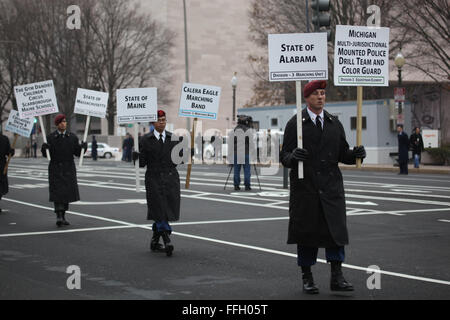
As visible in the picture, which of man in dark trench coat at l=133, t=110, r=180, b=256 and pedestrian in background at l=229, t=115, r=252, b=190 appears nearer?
man in dark trench coat at l=133, t=110, r=180, b=256

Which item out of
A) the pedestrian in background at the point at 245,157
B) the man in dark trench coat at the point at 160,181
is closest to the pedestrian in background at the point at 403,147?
the pedestrian in background at the point at 245,157

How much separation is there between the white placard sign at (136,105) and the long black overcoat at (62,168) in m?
2.01

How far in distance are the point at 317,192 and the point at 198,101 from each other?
995cm

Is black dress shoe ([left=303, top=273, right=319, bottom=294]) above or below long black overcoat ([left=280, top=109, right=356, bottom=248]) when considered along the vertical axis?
below

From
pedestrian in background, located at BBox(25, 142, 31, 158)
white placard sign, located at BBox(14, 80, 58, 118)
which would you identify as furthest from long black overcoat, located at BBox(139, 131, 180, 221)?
pedestrian in background, located at BBox(25, 142, 31, 158)

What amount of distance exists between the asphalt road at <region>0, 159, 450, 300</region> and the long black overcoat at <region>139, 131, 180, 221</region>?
561 millimetres

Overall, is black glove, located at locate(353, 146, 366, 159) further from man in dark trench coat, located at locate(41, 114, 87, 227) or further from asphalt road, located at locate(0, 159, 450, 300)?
man in dark trench coat, located at locate(41, 114, 87, 227)

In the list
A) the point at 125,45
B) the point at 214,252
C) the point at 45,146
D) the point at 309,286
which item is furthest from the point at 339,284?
the point at 125,45

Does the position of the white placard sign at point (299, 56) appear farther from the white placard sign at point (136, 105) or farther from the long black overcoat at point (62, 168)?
the white placard sign at point (136, 105)

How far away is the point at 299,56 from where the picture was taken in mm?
8742

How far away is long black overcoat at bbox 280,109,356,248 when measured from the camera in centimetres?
710
